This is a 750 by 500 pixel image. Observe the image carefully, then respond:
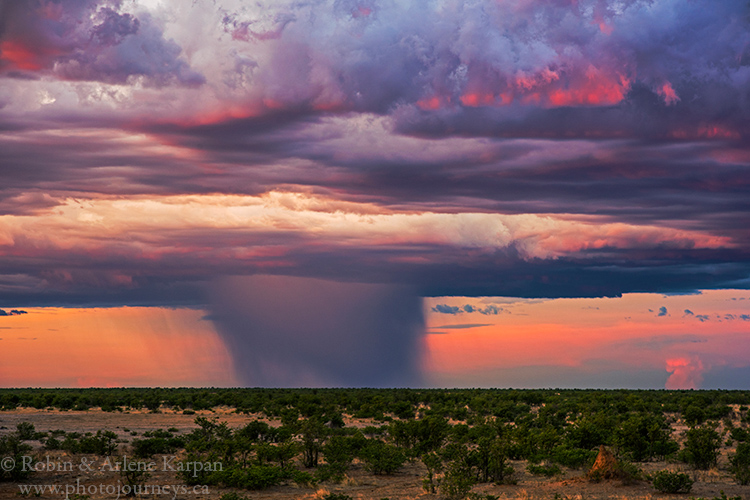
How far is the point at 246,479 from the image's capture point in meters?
36.2

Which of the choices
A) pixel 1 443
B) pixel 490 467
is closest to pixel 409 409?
pixel 490 467

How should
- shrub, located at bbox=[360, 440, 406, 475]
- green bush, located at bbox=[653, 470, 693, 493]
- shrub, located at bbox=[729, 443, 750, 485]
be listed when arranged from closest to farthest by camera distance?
green bush, located at bbox=[653, 470, 693, 493] < shrub, located at bbox=[729, 443, 750, 485] < shrub, located at bbox=[360, 440, 406, 475]

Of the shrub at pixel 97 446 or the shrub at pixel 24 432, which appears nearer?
the shrub at pixel 97 446

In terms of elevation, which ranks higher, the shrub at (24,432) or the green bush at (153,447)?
the shrub at (24,432)

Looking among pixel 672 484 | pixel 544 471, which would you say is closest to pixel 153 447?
pixel 544 471

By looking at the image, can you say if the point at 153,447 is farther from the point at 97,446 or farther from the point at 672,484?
the point at 672,484

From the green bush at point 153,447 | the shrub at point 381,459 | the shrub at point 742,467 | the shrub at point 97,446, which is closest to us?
the shrub at point 742,467

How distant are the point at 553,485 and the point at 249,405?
62.1 metres

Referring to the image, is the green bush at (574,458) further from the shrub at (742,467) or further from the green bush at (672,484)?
the shrub at (742,467)

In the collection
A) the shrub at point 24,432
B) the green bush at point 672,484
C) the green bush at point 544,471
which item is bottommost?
the green bush at point 544,471

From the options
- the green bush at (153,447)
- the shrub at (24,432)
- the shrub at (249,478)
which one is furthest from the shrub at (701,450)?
the shrub at (24,432)

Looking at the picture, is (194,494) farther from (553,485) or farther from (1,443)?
(553,485)

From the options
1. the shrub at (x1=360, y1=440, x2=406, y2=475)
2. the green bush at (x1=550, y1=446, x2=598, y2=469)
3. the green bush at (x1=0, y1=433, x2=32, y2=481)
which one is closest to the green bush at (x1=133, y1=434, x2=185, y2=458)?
the green bush at (x1=0, y1=433, x2=32, y2=481)

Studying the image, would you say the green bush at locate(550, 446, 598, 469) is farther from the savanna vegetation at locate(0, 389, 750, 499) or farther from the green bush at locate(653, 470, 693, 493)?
the green bush at locate(653, 470, 693, 493)
